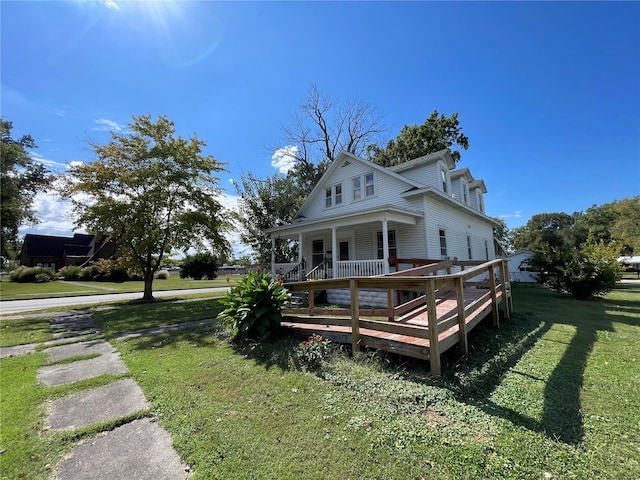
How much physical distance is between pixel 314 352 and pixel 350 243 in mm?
10564

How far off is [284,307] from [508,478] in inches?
176

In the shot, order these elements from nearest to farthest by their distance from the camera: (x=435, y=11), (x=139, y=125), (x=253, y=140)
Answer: (x=435, y=11) → (x=139, y=125) → (x=253, y=140)

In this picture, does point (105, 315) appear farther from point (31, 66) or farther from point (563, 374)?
point (563, 374)

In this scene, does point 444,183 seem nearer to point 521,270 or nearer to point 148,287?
point 148,287

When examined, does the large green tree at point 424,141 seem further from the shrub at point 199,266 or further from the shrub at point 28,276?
the shrub at point 28,276

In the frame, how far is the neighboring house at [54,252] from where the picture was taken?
41094 millimetres

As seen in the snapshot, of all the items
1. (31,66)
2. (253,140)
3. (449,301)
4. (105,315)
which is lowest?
(105,315)

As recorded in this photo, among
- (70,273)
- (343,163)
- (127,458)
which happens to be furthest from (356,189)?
(70,273)

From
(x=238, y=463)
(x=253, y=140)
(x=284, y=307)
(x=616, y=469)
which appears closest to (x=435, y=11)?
(x=284, y=307)

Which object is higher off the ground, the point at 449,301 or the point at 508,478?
the point at 449,301

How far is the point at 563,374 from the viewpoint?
12.8ft

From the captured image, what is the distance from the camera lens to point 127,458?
2465 millimetres

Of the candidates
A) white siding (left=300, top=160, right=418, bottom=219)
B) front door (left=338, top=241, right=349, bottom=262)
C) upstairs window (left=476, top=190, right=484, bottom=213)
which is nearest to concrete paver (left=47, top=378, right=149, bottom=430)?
white siding (left=300, top=160, right=418, bottom=219)

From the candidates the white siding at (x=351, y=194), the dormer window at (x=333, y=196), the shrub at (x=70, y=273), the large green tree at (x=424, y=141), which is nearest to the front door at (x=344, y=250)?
the white siding at (x=351, y=194)
